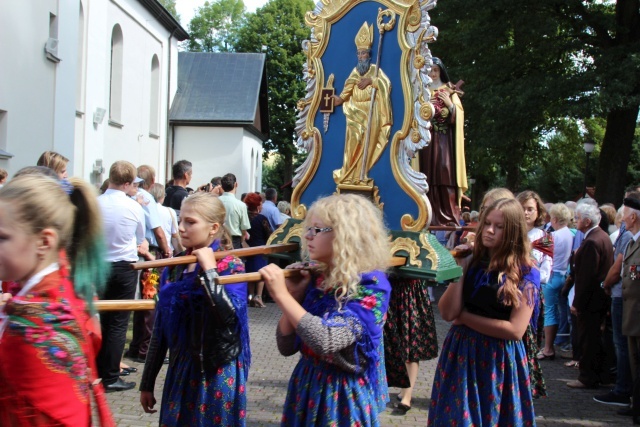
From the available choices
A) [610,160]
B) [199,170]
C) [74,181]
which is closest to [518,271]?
[74,181]

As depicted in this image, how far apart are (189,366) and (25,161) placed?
11.1 meters

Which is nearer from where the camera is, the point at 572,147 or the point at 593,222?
the point at 593,222

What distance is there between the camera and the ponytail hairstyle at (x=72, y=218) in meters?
2.07

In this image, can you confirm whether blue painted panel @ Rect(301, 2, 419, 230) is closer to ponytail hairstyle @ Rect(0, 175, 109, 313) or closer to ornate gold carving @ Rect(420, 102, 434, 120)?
ornate gold carving @ Rect(420, 102, 434, 120)

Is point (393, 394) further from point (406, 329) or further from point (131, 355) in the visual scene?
point (131, 355)

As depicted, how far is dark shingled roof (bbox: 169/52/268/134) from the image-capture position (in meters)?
32.9

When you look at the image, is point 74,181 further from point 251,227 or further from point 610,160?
point 610,160

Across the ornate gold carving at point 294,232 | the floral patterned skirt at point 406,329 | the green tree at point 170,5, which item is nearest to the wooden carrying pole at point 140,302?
the ornate gold carving at point 294,232

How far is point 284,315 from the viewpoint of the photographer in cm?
295

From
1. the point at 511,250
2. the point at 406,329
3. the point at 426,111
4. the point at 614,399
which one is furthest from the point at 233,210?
the point at 511,250

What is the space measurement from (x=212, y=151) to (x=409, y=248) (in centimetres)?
2959

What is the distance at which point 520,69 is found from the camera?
2084cm

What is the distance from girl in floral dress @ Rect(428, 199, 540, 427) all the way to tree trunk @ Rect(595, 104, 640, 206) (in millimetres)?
Answer: 15422

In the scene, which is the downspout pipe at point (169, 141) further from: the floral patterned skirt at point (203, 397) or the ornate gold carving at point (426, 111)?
the floral patterned skirt at point (203, 397)
